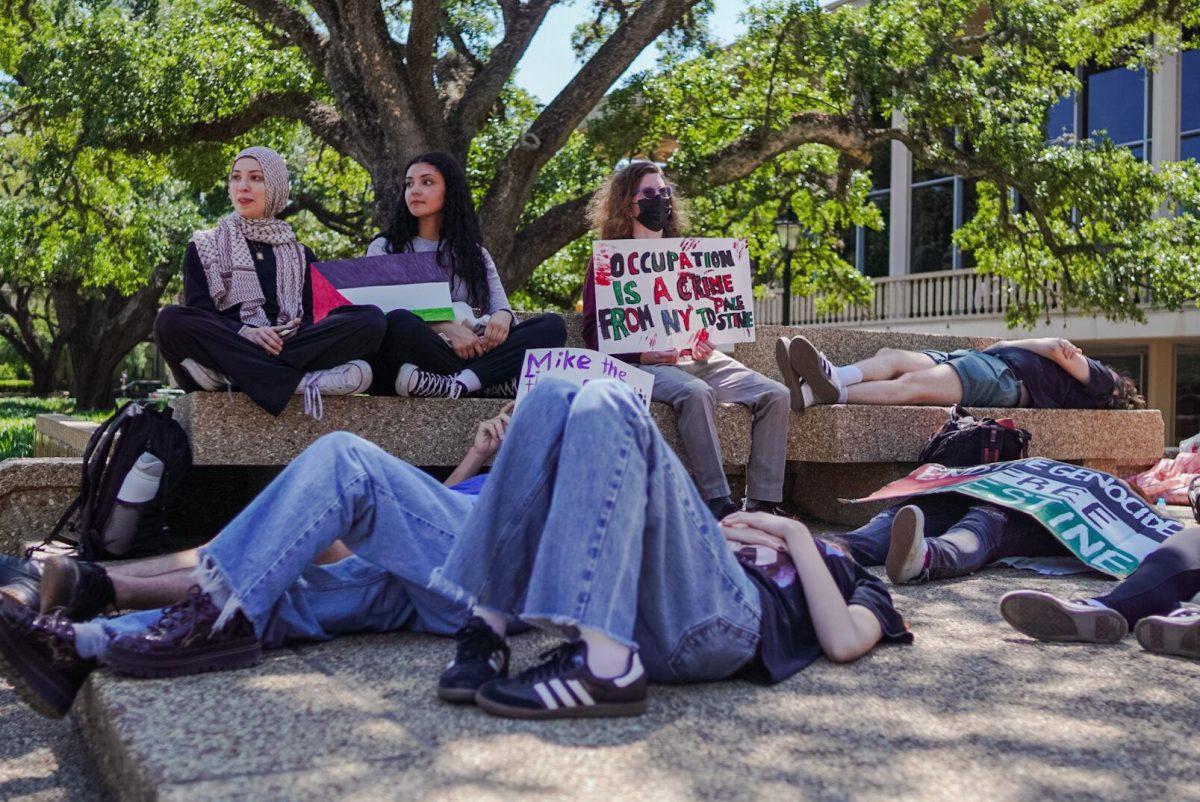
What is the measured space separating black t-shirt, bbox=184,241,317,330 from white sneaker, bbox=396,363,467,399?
48 centimetres

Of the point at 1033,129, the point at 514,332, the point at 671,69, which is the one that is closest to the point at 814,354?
the point at 514,332

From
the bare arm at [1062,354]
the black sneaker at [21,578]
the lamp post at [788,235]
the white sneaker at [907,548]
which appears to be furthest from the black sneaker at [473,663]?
the lamp post at [788,235]

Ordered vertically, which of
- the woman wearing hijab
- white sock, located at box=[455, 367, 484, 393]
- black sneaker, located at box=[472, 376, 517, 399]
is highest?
the woman wearing hijab

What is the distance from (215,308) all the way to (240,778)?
124 inches

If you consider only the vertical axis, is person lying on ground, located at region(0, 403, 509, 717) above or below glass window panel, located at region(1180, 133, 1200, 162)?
below

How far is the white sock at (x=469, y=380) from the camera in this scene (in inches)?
210

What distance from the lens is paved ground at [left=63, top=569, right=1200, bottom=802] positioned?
2.07 metres

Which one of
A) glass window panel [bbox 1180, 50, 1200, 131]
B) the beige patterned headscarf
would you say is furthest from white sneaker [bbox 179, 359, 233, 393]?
glass window panel [bbox 1180, 50, 1200, 131]

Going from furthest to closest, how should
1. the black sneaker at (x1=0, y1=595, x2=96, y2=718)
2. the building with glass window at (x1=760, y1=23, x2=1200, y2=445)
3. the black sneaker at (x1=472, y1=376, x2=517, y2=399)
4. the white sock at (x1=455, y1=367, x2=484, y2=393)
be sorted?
1. the building with glass window at (x1=760, y1=23, x2=1200, y2=445)
2. the black sneaker at (x1=472, y1=376, x2=517, y2=399)
3. the white sock at (x1=455, y1=367, x2=484, y2=393)
4. the black sneaker at (x1=0, y1=595, x2=96, y2=718)

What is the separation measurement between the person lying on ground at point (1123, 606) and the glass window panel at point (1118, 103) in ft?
66.7

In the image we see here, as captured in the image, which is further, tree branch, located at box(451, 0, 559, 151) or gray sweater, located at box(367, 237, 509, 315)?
tree branch, located at box(451, 0, 559, 151)

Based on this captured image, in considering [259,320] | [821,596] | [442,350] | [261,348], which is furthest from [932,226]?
[821,596]

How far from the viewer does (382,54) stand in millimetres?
10055

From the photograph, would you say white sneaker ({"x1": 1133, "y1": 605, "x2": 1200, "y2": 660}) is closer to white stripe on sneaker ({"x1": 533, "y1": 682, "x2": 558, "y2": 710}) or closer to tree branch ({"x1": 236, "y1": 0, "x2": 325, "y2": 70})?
white stripe on sneaker ({"x1": 533, "y1": 682, "x2": 558, "y2": 710})
